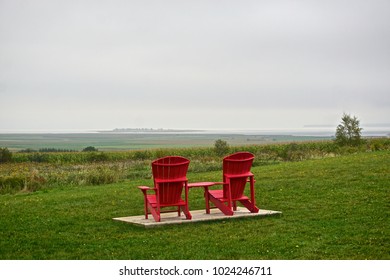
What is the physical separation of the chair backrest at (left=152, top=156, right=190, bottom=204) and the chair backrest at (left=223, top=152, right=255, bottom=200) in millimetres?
879

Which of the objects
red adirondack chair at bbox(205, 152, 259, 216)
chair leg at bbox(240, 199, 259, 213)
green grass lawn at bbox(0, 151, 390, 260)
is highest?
red adirondack chair at bbox(205, 152, 259, 216)

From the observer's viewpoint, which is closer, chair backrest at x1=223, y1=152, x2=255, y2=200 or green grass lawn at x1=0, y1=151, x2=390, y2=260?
green grass lawn at x1=0, y1=151, x2=390, y2=260

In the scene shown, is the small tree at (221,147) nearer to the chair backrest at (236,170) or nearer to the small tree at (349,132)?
the small tree at (349,132)

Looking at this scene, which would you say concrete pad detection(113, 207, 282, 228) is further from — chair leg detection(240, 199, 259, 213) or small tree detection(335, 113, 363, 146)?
small tree detection(335, 113, 363, 146)

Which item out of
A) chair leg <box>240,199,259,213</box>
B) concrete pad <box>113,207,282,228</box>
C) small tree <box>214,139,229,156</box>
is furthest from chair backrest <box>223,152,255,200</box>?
small tree <box>214,139,229,156</box>

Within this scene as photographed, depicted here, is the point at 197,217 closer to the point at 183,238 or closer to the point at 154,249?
the point at 183,238

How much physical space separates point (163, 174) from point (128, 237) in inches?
51.9

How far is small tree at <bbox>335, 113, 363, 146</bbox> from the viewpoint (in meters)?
33.9

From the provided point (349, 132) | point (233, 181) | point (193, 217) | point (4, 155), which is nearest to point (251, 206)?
point (233, 181)

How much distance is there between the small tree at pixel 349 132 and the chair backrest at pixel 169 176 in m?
26.3

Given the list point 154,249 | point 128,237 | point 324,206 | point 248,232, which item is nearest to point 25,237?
point 128,237

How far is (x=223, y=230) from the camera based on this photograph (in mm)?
8680

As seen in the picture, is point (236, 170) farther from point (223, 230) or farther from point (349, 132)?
point (349, 132)
